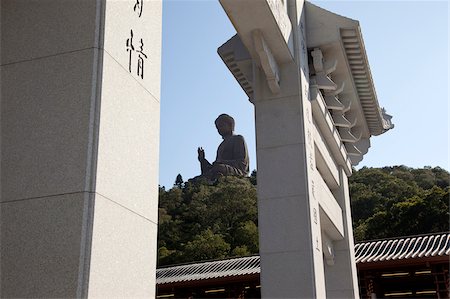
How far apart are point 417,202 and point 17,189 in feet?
114

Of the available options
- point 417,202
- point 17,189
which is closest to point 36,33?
point 17,189

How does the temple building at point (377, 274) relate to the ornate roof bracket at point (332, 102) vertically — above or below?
below

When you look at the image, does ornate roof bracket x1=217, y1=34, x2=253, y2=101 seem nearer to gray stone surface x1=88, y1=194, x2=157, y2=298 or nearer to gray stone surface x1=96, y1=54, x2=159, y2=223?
gray stone surface x1=96, y1=54, x2=159, y2=223

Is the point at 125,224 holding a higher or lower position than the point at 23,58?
lower

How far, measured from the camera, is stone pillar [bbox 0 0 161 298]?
122 inches

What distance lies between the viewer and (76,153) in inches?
129

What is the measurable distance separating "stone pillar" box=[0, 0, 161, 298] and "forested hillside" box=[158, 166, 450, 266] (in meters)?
32.5

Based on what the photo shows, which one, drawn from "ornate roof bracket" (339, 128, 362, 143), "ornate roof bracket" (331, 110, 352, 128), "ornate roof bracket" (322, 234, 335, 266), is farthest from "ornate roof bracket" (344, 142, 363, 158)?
"ornate roof bracket" (322, 234, 335, 266)

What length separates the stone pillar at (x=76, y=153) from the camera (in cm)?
310

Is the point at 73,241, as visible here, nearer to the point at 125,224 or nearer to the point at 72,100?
the point at 125,224

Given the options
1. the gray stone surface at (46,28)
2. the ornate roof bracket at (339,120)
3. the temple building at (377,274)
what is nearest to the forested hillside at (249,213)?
the temple building at (377,274)

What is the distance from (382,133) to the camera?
16.1 metres

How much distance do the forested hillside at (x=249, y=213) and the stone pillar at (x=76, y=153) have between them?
32.5 m

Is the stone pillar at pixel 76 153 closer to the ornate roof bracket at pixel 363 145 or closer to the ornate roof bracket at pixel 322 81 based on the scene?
the ornate roof bracket at pixel 322 81
